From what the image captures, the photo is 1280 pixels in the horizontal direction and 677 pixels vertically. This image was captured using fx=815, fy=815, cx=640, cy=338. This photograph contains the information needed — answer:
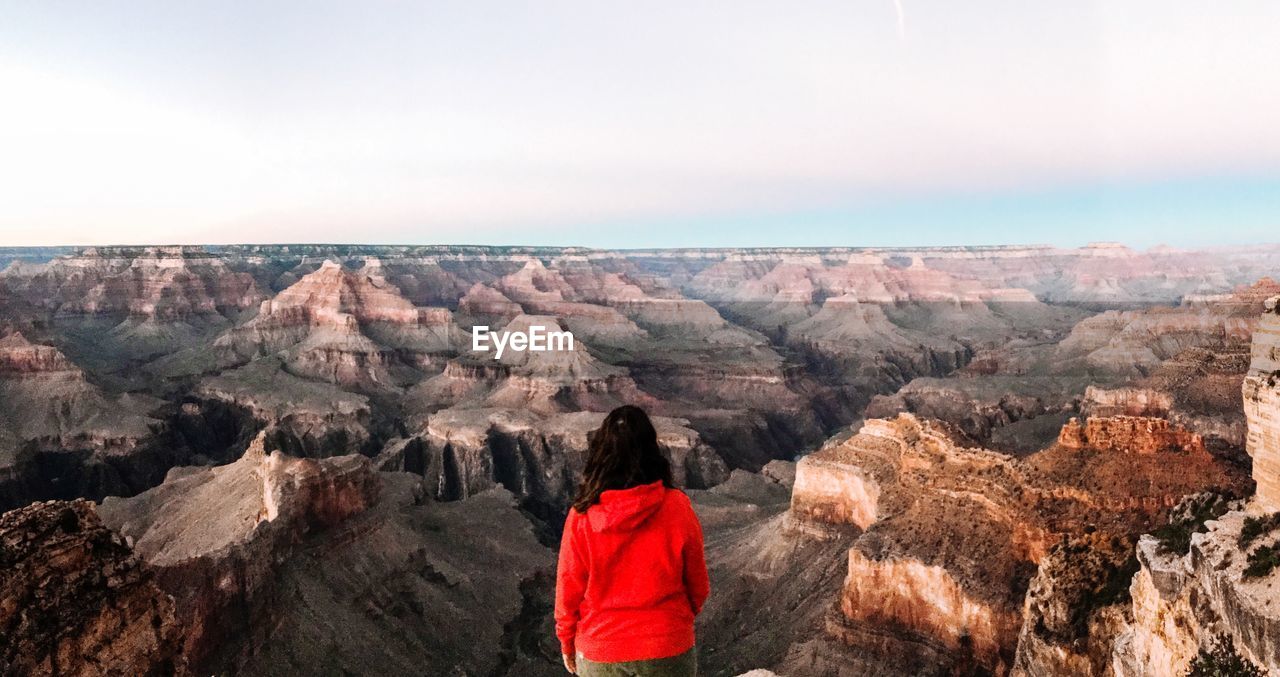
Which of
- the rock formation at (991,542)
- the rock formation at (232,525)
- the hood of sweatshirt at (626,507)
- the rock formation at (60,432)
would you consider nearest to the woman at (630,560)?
the hood of sweatshirt at (626,507)

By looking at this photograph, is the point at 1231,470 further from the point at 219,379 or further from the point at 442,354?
the point at 442,354

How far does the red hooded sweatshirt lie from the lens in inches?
294

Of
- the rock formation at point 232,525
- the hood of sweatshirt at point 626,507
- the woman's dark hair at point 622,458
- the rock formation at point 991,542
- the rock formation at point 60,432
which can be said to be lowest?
the rock formation at point 60,432

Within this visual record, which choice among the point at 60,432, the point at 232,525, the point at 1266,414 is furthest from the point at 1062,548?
the point at 60,432

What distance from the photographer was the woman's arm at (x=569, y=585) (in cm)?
771

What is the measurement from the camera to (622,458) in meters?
7.43

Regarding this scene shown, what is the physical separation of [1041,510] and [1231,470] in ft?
17.2

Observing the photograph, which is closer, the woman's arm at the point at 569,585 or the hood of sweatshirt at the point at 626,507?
the hood of sweatshirt at the point at 626,507

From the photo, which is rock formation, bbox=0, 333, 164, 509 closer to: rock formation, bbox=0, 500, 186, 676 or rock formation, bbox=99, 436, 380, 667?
rock formation, bbox=99, 436, 380, 667

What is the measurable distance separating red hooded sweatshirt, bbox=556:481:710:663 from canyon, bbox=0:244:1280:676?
7328 millimetres

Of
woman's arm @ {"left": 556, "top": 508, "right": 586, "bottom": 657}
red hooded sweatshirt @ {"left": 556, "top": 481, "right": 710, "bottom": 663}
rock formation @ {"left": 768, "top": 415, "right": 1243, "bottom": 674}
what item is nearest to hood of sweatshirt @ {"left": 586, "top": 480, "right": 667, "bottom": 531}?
red hooded sweatshirt @ {"left": 556, "top": 481, "right": 710, "bottom": 663}

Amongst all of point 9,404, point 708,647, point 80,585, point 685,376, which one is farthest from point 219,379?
point 80,585

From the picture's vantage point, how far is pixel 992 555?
24.1 meters

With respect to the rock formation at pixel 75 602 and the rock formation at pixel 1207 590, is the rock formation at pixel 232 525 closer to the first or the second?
the rock formation at pixel 75 602
